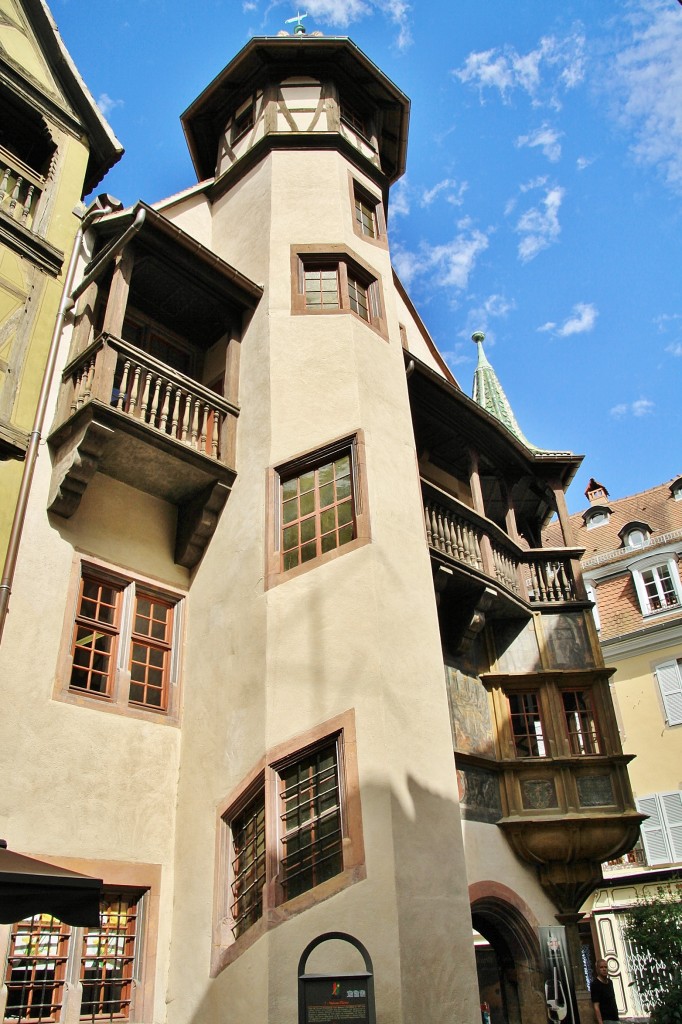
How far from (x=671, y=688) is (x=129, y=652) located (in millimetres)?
18799

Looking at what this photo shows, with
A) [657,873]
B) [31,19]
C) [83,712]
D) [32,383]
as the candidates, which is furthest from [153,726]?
[657,873]

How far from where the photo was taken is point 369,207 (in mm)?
14547

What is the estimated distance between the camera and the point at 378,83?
15.8 m

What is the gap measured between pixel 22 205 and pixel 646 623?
69.5 ft

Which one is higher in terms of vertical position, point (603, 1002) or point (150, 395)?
point (150, 395)

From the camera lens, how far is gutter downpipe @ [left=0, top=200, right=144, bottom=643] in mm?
8703

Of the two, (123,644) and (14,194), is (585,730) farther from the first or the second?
(14,194)

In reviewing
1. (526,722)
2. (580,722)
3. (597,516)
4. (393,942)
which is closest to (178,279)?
(526,722)

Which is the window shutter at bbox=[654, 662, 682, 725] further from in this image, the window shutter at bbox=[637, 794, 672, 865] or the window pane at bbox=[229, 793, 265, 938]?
the window pane at bbox=[229, 793, 265, 938]

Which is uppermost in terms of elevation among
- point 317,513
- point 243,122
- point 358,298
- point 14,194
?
point 243,122

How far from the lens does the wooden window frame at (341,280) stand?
12055 mm

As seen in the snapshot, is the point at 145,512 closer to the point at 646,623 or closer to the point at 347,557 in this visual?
the point at 347,557

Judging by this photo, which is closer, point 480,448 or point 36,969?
point 36,969

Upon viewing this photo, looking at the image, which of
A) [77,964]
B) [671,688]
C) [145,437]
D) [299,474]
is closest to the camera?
[77,964]
